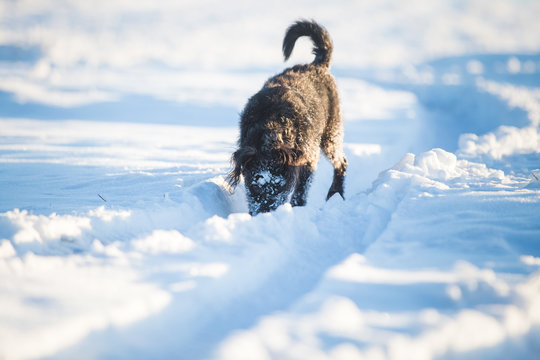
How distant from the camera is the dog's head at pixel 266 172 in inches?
136

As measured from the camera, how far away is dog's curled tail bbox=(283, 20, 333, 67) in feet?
18.0

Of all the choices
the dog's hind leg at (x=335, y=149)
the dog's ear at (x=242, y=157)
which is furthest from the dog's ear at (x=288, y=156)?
the dog's hind leg at (x=335, y=149)

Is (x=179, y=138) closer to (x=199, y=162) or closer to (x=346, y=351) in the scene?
(x=199, y=162)

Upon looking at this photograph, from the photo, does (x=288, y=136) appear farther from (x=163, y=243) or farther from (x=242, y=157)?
(x=163, y=243)

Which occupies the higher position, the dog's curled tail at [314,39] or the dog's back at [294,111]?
the dog's curled tail at [314,39]

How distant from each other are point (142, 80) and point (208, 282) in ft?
46.0

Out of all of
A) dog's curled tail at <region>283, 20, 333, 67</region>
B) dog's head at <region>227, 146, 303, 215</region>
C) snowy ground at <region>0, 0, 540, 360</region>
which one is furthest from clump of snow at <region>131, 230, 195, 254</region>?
dog's curled tail at <region>283, 20, 333, 67</region>

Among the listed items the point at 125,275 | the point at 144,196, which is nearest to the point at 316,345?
the point at 125,275

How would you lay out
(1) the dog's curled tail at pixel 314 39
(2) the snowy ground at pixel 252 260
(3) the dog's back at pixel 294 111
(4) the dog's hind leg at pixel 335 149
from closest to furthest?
(2) the snowy ground at pixel 252 260
(3) the dog's back at pixel 294 111
(4) the dog's hind leg at pixel 335 149
(1) the dog's curled tail at pixel 314 39

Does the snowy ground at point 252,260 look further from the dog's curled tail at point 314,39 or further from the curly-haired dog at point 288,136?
the dog's curled tail at point 314,39

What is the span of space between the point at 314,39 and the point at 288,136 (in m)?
2.56

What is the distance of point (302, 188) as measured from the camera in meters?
4.15

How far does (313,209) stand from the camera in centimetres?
336

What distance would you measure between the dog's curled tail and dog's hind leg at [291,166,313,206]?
2198 mm
